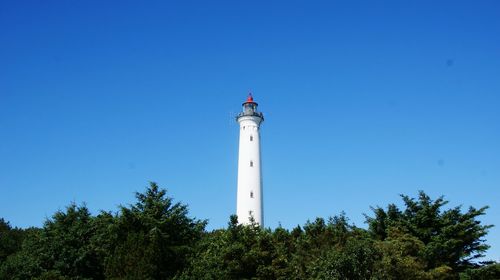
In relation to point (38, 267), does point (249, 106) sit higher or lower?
higher

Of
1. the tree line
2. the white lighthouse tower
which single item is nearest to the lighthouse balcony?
the white lighthouse tower

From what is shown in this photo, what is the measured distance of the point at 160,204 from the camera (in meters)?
32.0

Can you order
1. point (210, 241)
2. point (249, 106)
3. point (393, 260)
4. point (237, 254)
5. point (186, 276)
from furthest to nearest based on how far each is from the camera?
1. point (249, 106)
2. point (210, 241)
3. point (237, 254)
4. point (393, 260)
5. point (186, 276)

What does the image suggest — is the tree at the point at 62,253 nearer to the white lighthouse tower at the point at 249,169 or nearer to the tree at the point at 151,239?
the tree at the point at 151,239

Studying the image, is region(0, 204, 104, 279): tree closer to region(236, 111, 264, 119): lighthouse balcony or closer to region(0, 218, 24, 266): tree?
region(0, 218, 24, 266): tree

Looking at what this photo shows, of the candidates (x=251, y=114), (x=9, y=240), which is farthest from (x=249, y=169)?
(x=9, y=240)

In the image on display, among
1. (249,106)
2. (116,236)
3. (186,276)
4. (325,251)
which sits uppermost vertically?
(249,106)

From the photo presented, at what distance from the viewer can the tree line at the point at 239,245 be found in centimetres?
2661

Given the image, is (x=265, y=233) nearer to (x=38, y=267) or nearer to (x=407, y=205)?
(x=407, y=205)

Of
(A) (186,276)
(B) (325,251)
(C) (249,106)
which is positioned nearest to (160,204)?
(A) (186,276)

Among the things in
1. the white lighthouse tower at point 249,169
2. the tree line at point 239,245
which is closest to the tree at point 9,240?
the tree line at point 239,245

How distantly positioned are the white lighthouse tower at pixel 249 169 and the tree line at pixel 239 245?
16.6 meters

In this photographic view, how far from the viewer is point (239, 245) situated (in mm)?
30047

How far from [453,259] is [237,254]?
13.4 meters
